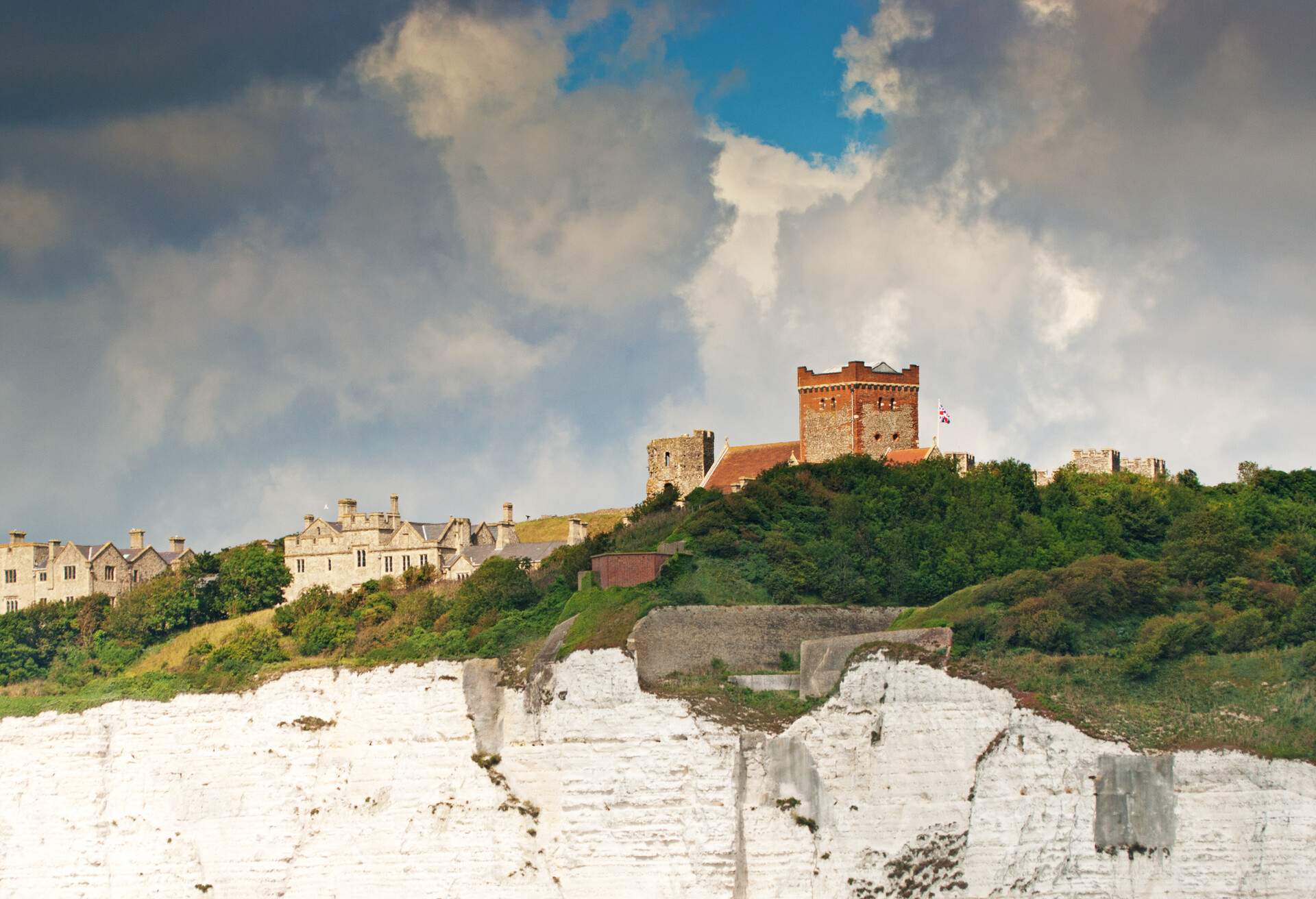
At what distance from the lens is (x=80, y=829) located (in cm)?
6631

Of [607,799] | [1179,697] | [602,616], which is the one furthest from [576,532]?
[1179,697]

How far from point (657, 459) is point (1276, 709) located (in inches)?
1332

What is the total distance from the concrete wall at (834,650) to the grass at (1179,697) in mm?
1331

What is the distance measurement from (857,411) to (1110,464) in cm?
1037

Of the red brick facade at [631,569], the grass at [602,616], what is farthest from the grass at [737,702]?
the red brick facade at [631,569]

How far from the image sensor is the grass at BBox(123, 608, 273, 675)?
247 ft

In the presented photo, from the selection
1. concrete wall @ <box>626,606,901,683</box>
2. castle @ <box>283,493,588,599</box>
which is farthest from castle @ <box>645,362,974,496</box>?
concrete wall @ <box>626,606,901,683</box>

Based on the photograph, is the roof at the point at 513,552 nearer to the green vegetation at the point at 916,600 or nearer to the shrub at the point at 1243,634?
the green vegetation at the point at 916,600

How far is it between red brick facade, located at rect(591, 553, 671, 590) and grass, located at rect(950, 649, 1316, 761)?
1134cm

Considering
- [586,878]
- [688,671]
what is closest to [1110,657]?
[688,671]

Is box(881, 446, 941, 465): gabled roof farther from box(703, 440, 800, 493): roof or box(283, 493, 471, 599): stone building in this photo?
box(283, 493, 471, 599): stone building

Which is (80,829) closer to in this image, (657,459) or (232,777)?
(232,777)

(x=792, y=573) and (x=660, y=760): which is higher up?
(x=792, y=573)

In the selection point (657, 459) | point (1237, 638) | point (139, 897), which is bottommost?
point (139, 897)
